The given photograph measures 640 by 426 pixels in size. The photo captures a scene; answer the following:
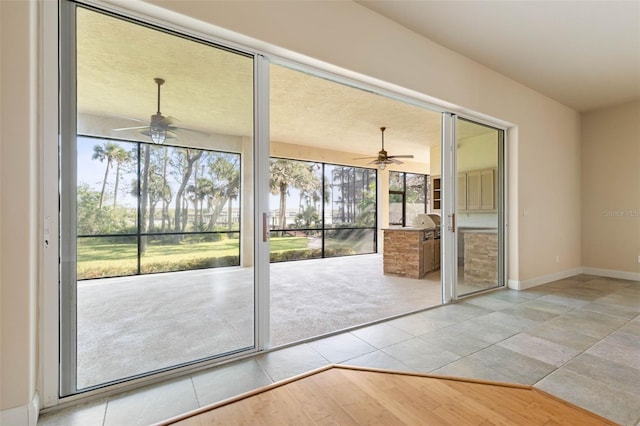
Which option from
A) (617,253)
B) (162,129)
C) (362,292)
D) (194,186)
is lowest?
(362,292)

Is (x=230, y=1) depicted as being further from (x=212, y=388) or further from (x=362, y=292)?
(x=362, y=292)

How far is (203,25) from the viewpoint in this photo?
204 centimetres

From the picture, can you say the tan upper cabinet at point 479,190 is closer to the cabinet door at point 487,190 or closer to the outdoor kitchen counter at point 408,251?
the cabinet door at point 487,190

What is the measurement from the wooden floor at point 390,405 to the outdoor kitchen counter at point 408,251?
3.50m

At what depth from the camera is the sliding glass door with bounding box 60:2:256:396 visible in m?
1.84

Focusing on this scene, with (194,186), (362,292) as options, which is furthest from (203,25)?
(362,292)

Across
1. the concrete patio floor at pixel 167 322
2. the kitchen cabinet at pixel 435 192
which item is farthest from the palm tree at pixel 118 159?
the kitchen cabinet at pixel 435 192

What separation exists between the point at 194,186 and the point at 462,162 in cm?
348

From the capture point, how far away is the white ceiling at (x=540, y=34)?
9.02ft

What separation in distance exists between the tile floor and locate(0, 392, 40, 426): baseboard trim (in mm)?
80

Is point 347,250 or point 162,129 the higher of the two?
point 162,129

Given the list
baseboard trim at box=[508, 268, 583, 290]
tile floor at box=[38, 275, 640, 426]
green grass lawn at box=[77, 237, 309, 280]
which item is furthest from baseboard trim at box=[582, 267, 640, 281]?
green grass lawn at box=[77, 237, 309, 280]

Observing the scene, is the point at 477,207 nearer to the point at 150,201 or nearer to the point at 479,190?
the point at 479,190

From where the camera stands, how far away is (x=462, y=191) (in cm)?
399
